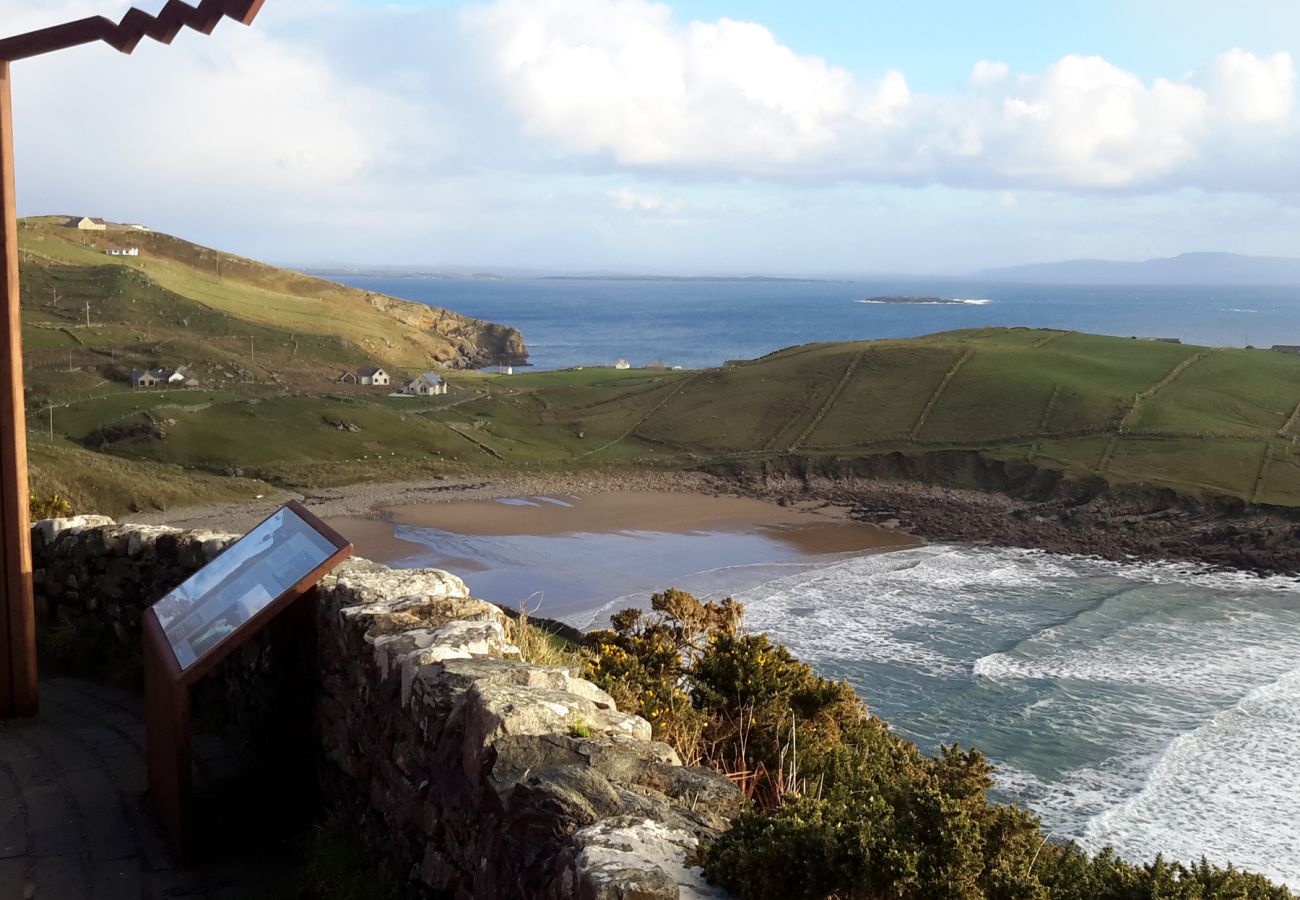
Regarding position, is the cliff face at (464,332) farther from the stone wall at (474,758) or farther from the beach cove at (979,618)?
the stone wall at (474,758)

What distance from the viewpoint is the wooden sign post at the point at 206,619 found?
5848 millimetres

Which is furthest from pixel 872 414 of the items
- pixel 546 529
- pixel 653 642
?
pixel 653 642

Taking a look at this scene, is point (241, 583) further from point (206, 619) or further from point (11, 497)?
point (11, 497)

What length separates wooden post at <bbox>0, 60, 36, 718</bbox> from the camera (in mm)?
7844

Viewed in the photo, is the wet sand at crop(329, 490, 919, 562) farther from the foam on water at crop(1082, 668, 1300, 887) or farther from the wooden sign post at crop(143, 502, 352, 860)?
the wooden sign post at crop(143, 502, 352, 860)

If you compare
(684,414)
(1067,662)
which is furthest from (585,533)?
(684,414)

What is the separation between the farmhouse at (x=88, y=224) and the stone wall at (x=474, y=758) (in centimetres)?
12407

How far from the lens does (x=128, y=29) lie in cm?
754

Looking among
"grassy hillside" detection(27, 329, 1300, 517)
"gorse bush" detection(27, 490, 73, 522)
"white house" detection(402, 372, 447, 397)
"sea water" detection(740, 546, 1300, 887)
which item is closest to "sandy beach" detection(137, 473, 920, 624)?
"sea water" detection(740, 546, 1300, 887)

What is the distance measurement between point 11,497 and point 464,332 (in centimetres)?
12043

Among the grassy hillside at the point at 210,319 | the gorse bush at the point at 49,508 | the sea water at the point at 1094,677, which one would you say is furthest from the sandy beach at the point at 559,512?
the grassy hillside at the point at 210,319

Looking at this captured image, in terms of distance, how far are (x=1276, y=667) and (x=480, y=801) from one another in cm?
2364

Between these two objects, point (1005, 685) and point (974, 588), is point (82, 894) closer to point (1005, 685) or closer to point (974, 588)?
point (1005, 685)

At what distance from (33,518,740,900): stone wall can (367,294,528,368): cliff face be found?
109447mm
